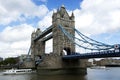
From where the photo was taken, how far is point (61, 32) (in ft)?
183

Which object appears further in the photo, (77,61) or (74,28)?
(74,28)

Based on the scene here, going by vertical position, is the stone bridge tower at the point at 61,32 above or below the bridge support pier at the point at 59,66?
above

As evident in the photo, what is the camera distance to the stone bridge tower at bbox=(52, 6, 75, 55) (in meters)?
55.4

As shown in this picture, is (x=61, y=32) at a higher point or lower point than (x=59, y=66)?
higher

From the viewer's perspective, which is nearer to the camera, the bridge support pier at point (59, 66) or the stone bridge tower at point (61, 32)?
the bridge support pier at point (59, 66)

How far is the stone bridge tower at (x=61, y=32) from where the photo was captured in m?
55.4

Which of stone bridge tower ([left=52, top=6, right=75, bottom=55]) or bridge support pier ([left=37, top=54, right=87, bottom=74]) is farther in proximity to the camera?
stone bridge tower ([left=52, top=6, right=75, bottom=55])

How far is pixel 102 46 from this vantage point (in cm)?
4303

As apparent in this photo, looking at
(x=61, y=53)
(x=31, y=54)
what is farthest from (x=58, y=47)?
(x=31, y=54)

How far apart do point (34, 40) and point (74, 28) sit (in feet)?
90.7

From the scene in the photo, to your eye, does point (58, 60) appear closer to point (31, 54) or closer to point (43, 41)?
point (43, 41)

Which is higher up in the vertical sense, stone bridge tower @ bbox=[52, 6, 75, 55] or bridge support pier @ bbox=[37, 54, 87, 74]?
stone bridge tower @ bbox=[52, 6, 75, 55]

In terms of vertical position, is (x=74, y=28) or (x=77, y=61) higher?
(x=74, y=28)

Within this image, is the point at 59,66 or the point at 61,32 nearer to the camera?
the point at 59,66
